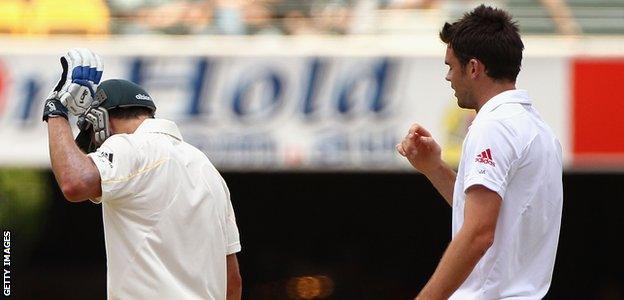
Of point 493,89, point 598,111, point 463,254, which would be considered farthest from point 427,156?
point 598,111

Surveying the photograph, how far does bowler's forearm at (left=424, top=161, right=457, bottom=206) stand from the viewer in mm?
3783

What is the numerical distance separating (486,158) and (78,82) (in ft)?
4.66

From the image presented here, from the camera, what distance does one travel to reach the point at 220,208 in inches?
164

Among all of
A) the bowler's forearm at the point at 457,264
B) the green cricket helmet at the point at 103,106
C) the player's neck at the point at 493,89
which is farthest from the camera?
the green cricket helmet at the point at 103,106

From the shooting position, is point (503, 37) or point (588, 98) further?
point (588, 98)

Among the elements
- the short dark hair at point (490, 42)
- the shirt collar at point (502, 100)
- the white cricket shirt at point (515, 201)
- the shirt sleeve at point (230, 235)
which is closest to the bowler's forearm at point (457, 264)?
the white cricket shirt at point (515, 201)

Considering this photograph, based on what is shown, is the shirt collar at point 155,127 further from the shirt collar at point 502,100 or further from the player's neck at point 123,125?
the shirt collar at point 502,100

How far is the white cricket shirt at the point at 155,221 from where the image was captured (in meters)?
3.85

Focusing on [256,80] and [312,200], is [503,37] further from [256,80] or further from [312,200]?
[312,200]

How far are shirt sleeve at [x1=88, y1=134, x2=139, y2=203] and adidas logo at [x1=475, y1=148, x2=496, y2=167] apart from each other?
1.17m

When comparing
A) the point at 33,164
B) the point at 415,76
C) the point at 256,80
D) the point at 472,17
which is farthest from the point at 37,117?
the point at 472,17

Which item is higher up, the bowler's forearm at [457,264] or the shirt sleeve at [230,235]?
the bowler's forearm at [457,264]

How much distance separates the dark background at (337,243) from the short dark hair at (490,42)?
1030 cm

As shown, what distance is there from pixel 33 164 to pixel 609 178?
610 centimetres
